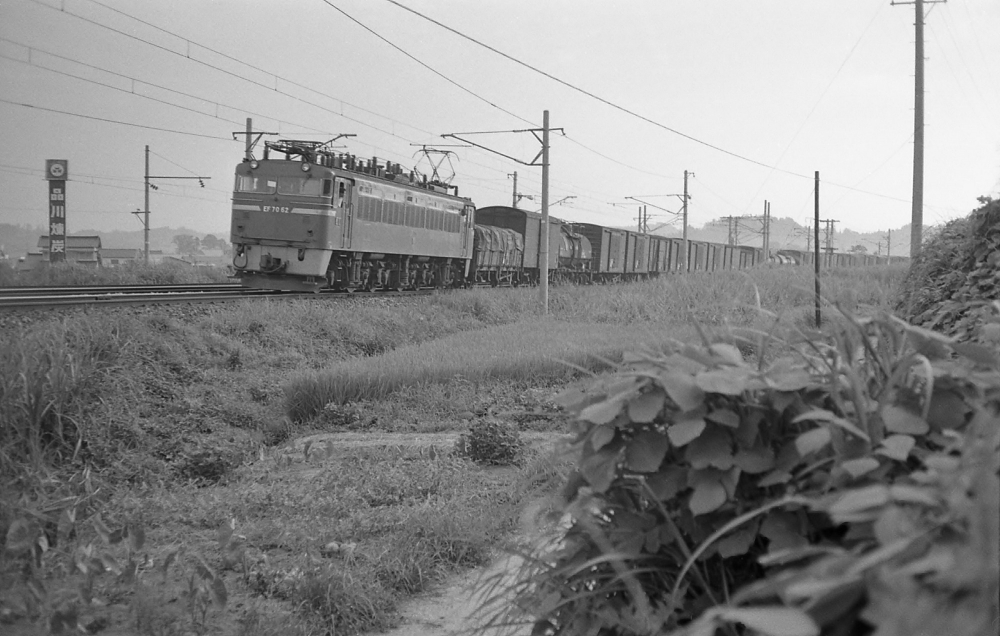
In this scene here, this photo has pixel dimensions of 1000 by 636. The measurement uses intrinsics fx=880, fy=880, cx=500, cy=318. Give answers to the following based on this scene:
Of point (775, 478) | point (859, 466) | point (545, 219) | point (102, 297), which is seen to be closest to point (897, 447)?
point (859, 466)

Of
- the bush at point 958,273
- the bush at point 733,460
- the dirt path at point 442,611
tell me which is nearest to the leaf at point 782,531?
the bush at point 733,460

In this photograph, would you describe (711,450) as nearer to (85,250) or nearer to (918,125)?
(918,125)

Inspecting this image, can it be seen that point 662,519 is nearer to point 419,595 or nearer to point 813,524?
point 813,524

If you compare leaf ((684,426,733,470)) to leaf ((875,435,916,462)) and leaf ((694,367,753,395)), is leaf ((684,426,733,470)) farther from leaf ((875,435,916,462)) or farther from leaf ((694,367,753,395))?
leaf ((875,435,916,462))

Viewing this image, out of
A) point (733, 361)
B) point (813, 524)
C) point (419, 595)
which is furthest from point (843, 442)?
point (419, 595)

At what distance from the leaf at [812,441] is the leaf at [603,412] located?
40cm

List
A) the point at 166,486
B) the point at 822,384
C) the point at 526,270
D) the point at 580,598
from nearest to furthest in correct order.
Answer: the point at 822,384
the point at 580,598
the point at 166,486
the point at 526,270

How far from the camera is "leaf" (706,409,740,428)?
1.87 meters

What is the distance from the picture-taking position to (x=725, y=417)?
188 cm

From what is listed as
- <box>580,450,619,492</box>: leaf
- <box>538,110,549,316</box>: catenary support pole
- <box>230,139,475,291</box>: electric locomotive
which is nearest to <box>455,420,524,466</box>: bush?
<box>580,450,619,492</box>: leaf

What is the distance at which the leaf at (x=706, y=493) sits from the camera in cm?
183

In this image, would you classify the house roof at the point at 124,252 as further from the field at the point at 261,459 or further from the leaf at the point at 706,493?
the leaf at the point at 706,493

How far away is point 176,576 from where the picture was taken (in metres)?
4.69

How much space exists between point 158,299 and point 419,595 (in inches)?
412
